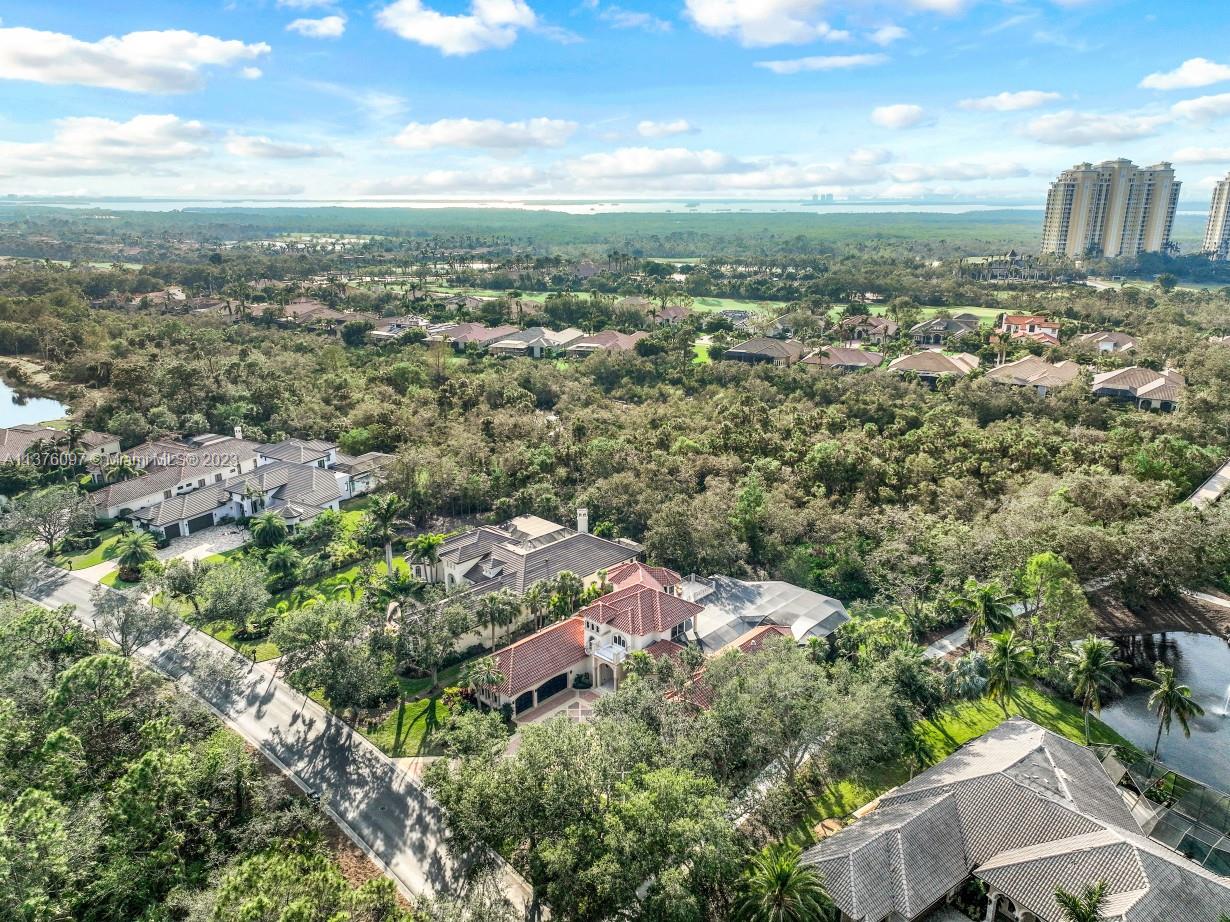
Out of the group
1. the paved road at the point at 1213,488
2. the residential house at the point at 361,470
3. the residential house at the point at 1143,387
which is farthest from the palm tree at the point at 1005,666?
the residential house at the point at 1143,387

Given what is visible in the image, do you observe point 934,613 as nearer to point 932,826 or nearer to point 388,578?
point 932,826

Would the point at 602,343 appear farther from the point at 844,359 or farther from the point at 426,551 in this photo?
the point at 426,551

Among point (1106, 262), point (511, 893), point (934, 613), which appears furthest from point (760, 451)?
point (1106, 262)

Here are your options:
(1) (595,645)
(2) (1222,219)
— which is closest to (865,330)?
(1) (595,645)

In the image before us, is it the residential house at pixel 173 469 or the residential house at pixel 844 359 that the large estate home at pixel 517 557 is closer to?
the residential house at pixel 173 469

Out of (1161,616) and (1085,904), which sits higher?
(1085,904)

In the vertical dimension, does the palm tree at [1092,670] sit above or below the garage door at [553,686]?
above

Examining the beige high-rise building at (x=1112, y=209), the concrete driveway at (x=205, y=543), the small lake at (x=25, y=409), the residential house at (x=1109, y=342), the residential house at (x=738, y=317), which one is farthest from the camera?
the beige high-rise building at (x=1112, y=209)
